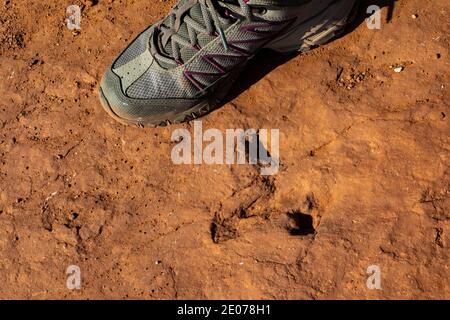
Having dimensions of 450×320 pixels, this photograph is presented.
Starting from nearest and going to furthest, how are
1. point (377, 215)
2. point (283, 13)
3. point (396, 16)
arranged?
point (377, 215), point (283, 13), point (396, 16)

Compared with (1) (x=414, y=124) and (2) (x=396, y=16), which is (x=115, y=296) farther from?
(2) (x=396, y=16)

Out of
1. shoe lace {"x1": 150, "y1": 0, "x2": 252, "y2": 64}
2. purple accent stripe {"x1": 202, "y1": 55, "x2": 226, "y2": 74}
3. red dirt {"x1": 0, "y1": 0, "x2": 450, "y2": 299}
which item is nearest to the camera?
red dirt {"x1": 0, "y1": 0, "x2": 450, "y2": 299}

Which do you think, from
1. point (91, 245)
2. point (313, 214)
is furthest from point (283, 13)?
point (91, 245)

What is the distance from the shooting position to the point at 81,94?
9.72 ft

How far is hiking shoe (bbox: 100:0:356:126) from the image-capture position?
253 centimetres

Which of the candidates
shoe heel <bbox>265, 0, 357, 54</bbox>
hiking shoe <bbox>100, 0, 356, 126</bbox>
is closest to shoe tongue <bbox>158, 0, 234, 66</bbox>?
hiking shoe <bbox>100, 0, 356, 126</bbox>

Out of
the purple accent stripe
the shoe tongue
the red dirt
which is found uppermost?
the shoe tongue

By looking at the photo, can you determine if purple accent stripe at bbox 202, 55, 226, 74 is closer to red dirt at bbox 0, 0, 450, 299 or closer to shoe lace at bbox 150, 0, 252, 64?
shoe lace at bbox 150, 0, 252, 64

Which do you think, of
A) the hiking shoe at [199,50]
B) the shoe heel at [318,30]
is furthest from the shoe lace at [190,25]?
the shoe heel at [318,30]

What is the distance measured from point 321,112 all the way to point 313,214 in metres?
0.50

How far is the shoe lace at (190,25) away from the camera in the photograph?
2.51 metres

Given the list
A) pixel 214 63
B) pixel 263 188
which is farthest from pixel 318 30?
pixel 263 188

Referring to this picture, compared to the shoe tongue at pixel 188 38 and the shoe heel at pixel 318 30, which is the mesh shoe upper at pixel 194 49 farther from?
the shoe heel at pixel 318 30

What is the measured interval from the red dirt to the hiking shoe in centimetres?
10
